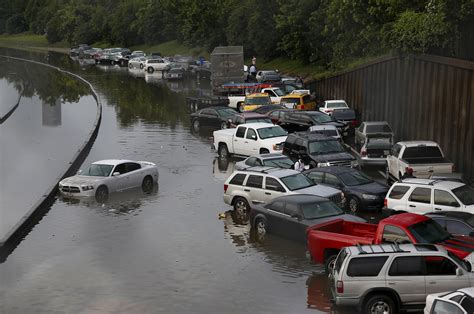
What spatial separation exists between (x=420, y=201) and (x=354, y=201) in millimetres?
3338

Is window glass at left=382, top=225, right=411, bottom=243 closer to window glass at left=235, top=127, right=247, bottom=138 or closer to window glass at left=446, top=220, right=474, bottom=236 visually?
window glass at left=446, top=220, right=474, bottom=236

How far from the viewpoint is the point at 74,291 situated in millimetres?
18453

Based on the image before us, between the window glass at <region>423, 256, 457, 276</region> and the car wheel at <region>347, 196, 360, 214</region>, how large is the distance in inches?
386

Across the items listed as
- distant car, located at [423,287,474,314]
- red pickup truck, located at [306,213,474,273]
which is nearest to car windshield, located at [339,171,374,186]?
red pickup truck, located at [306,213,474,273]

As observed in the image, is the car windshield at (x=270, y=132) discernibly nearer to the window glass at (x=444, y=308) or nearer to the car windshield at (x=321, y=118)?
the car windshield at (x=321, y=118)

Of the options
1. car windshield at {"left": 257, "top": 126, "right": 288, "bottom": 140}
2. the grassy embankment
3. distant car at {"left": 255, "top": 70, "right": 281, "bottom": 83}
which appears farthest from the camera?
the grassy embankment

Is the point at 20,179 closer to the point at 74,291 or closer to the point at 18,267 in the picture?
the point at 18,267

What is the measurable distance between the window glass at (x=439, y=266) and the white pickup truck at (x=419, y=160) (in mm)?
11695

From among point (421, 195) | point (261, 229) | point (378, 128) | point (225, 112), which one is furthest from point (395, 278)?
point (225, 112)

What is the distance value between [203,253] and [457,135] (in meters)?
16.1

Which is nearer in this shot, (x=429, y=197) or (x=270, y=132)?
(x=429, y=197)

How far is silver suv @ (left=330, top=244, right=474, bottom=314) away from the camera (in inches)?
615

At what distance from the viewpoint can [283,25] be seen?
3078 inches

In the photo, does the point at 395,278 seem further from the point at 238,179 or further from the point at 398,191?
the point at 238,179
